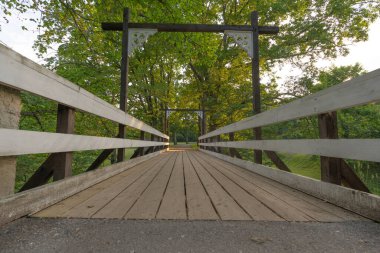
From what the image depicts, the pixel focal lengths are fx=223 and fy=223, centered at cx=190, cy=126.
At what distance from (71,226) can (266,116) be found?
272 centimetres

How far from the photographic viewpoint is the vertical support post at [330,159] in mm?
1865

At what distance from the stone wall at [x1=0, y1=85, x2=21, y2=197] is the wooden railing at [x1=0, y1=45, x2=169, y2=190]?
0.06 m

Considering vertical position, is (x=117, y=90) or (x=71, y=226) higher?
(x=117, y=90)

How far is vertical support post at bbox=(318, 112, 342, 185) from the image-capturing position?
6.12ft

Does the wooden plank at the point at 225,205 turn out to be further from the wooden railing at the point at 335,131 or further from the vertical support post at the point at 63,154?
the vertical support post at the point at 63,154

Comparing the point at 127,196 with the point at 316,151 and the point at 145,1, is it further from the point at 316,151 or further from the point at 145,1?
the point at 145,1

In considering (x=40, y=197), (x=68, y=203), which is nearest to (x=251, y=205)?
(x=68, y=203)

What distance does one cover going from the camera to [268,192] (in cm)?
230

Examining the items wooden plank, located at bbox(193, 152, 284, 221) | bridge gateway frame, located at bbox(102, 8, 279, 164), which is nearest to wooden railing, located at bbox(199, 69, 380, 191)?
wooden plank, located at bbox(193, 152, 284, 221)

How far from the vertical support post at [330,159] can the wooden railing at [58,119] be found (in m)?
2.18

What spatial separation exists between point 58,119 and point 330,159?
235 centimetres

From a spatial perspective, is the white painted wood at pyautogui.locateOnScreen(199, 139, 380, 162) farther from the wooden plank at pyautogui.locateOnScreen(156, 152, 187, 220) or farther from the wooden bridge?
the wooden plank at pyautogui.locateOnScreen(156, 152, 187, 220)

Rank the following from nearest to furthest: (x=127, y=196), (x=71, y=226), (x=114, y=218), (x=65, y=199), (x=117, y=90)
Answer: (x=71, y=226)
(x=114, y=218)
(x=65, y=199)
(x=127, y=196)
(x=117, y=90)

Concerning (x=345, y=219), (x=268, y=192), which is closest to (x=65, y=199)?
(x=268, y=192)
